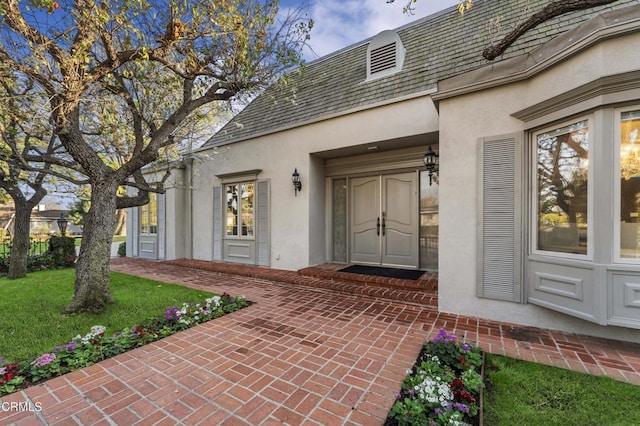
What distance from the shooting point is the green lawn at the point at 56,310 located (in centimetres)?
Result: 338

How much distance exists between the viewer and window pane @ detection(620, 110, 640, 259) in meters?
3.04

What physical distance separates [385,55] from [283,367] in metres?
6.60

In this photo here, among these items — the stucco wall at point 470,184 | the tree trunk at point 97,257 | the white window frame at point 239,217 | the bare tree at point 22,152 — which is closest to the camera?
the stucco wall at point 470,184

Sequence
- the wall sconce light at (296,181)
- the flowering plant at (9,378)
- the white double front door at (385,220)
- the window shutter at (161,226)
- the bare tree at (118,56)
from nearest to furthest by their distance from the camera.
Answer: the flowering plant at (9,378), the bare tree at (118,56), the white double front door at (385,220), the wall sconce light at (296,181), the window shutter at (161,226)

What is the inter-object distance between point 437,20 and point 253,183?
6.31 meters

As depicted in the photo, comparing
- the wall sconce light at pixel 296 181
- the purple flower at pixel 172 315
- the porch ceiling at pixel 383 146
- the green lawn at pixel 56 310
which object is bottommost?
the green lawn at pixel 56 310

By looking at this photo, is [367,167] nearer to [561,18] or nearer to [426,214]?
[426,214]

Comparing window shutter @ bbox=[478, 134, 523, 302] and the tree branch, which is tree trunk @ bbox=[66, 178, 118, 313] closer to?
window shutter @ bbox=[478, 134, 523, 302]

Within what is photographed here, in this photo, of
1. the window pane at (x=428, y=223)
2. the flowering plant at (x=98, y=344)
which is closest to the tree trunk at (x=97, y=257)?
the flowering plant at (x=98, y=344)

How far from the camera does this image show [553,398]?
92.0 inches

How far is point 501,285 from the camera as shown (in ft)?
12.8

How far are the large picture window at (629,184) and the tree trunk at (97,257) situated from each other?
7048 mm

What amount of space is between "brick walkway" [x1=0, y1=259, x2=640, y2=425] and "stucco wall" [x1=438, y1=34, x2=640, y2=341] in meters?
0.20

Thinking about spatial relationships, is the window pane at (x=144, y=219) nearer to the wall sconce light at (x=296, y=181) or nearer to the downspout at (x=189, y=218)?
the downspout at (x=189, y=218)
